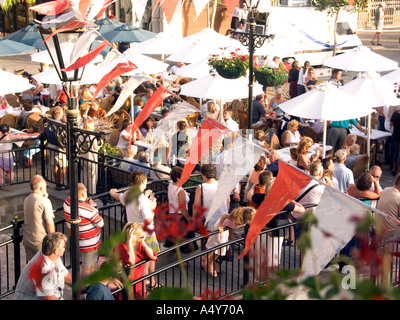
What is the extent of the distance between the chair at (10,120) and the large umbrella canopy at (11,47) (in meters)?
4.35

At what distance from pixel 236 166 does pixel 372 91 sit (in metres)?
6.98

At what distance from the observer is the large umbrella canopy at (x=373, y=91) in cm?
1243

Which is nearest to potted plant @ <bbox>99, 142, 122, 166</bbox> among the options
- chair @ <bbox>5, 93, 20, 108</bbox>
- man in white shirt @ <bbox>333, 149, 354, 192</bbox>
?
man in white shirt @ <bbox>333, 149, 354, 192</bbox>

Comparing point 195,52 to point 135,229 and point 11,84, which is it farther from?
point 135,229

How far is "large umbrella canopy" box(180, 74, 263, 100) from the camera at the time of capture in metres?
13.2

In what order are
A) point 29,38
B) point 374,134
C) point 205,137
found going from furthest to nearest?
point 29,38, point 374,134, point 205,137

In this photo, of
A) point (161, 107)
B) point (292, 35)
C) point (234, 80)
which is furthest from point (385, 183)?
point (292, 35)

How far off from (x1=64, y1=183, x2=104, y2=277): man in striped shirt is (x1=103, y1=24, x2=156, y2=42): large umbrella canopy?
522 inches

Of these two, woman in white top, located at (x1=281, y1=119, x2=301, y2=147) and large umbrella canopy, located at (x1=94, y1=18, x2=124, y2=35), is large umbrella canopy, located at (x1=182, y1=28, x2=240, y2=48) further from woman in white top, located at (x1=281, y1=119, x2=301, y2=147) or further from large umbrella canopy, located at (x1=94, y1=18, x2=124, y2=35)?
woman in white top, located at (x1=281, y1=119, x2=301, y2=147)

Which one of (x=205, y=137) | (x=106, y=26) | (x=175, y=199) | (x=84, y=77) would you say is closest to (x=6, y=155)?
(x=84, y=77)

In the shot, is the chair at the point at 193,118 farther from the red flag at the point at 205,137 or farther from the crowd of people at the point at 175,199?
the red flag at the point at 205,137

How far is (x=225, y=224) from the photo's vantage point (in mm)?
8102

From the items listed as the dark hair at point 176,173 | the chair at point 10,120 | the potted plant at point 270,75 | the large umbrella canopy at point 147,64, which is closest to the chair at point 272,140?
the potted plant at point 270,75
